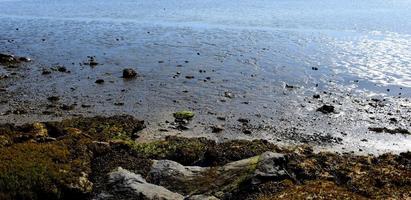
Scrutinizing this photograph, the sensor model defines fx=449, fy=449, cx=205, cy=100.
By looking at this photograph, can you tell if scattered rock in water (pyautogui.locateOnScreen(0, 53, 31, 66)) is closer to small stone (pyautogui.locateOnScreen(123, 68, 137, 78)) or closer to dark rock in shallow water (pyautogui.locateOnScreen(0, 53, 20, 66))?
dark rock in shallow water (pyautogui.locateOnScreen(0, 53, 20, 66))

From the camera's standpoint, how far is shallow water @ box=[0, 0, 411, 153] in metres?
34.7

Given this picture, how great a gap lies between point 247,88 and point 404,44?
35.3 m

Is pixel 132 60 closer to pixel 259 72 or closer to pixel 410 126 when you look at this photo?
pixel 259 72

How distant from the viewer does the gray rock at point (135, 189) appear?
17875 mm

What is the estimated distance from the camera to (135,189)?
18.1 metres

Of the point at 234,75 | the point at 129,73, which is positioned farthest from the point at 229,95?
the point at 129,73

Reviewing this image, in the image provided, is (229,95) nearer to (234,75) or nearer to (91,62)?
(234,75)

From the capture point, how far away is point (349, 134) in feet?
108

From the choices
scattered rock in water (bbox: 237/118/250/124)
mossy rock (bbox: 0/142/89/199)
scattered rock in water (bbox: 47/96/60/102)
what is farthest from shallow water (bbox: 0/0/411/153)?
mossy rock (bbox: 0/142/89/199)

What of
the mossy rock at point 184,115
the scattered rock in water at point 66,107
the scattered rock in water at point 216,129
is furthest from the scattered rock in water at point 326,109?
the scattered rock in water at point 66,107

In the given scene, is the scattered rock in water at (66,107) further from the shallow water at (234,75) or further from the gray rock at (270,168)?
the gray rock at (270,168)

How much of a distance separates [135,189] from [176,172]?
9.03 feet

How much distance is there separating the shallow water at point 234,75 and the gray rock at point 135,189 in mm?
12840

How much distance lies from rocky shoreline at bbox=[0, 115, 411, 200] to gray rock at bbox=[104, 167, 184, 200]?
0.13 ft
